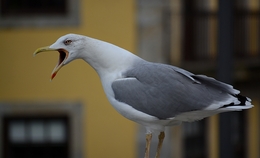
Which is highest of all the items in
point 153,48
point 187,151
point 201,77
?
point 153,48

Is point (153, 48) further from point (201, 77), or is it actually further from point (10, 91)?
point (201, 77)

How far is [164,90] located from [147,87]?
0.19 feet

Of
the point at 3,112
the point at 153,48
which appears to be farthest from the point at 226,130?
the point at 3,112

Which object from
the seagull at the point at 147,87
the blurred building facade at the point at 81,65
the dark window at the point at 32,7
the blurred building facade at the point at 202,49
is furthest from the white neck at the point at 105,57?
the dark window at the point at 32,7

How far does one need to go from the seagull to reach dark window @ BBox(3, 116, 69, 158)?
7365mm

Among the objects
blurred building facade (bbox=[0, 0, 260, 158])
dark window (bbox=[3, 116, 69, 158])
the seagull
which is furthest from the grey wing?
dark window (bbox=[3, 116, 69, 158])

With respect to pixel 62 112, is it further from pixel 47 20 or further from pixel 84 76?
pixel 47 20

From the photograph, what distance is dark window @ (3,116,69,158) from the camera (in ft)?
32.9

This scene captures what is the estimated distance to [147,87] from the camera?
8.94 feet

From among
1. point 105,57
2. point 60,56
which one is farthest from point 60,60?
point 105,57

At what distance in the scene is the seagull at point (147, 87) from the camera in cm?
262

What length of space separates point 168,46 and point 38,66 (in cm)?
159

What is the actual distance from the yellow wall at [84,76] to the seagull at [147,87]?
6.73 meters

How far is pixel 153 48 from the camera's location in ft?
31.7
